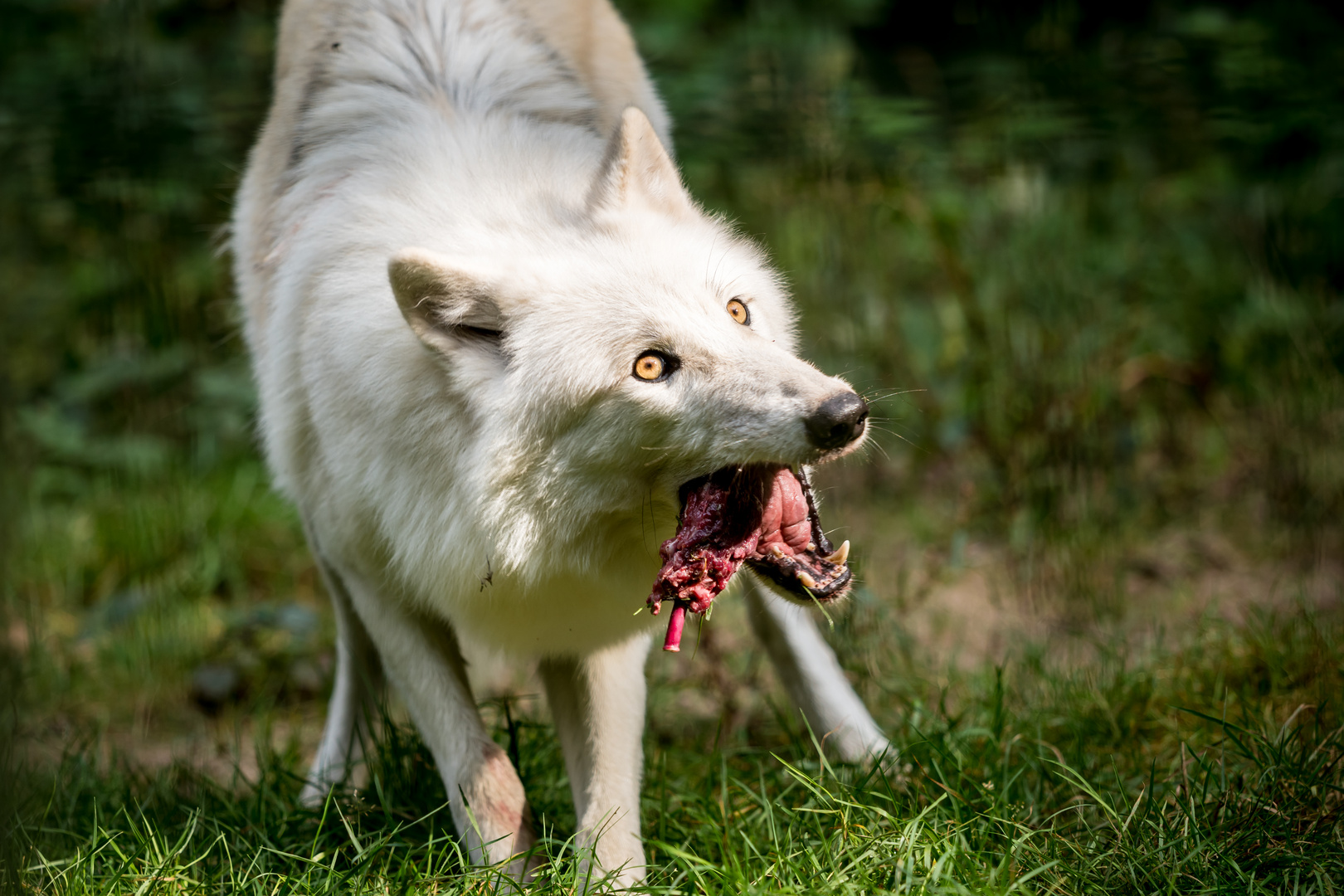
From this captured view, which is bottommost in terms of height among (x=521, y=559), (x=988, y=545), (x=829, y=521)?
(x=988, y=545)

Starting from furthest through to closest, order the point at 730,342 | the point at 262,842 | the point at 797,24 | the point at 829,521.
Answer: the point at 797,24 → the point at 829,521 → the point at 262,842 → the point at 730,342

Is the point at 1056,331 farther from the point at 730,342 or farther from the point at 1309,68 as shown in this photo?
the point at 730,342

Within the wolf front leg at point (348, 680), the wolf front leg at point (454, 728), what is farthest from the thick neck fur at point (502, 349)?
the wolf front leg at point (348, 680)

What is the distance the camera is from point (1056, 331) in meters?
5.32

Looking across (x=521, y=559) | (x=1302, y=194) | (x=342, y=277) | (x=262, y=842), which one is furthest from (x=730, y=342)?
(x=1302, y=194)

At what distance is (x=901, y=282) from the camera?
6.90 meters

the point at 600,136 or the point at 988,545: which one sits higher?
the point at 600,136

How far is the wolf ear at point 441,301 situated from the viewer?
2.48m

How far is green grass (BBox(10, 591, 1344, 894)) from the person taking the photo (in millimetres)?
2525

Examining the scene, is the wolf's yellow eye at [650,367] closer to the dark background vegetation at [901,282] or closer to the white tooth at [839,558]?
the white tooth at [839,558]

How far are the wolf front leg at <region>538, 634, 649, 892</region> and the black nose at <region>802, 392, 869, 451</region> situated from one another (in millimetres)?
980

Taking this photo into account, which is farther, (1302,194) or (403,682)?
(1302,194)

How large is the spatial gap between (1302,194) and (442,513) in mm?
5257

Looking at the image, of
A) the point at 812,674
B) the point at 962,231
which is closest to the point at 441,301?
the point at 812,674
